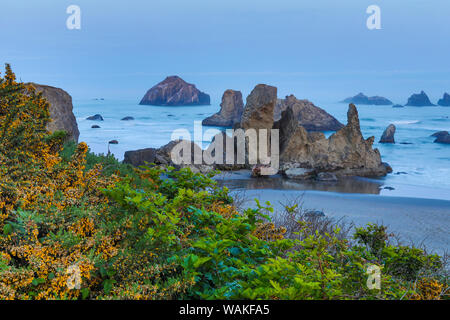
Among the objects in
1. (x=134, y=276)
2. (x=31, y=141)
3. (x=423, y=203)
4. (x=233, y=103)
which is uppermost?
A: (x=233, y=103)

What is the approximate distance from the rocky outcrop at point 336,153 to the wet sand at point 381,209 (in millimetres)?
3746

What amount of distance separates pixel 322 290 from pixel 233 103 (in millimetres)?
54520

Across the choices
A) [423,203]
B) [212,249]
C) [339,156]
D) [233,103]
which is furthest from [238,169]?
[233,103]

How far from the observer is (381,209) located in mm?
11203

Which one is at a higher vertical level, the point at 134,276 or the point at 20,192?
the point at 20,192

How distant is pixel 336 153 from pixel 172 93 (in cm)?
6480

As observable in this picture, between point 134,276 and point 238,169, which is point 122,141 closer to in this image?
point 238,169

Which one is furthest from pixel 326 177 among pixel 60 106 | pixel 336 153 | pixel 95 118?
pixel 95 118

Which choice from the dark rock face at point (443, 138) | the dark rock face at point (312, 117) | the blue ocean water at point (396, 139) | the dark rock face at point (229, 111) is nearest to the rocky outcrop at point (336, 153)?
the blue ocean water at point (396, 139)

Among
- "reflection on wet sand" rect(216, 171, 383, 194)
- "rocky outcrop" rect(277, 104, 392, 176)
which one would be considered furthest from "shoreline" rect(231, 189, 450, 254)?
"rocky outcrop" rect(277, 104, 392, 176)

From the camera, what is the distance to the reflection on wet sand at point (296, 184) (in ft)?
49.0

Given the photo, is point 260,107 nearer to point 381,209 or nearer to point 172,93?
point 381,209

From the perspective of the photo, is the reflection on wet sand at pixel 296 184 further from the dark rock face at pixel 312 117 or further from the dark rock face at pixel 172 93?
the dark rock face at pixel 172 93

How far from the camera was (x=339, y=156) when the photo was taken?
19797 mm
